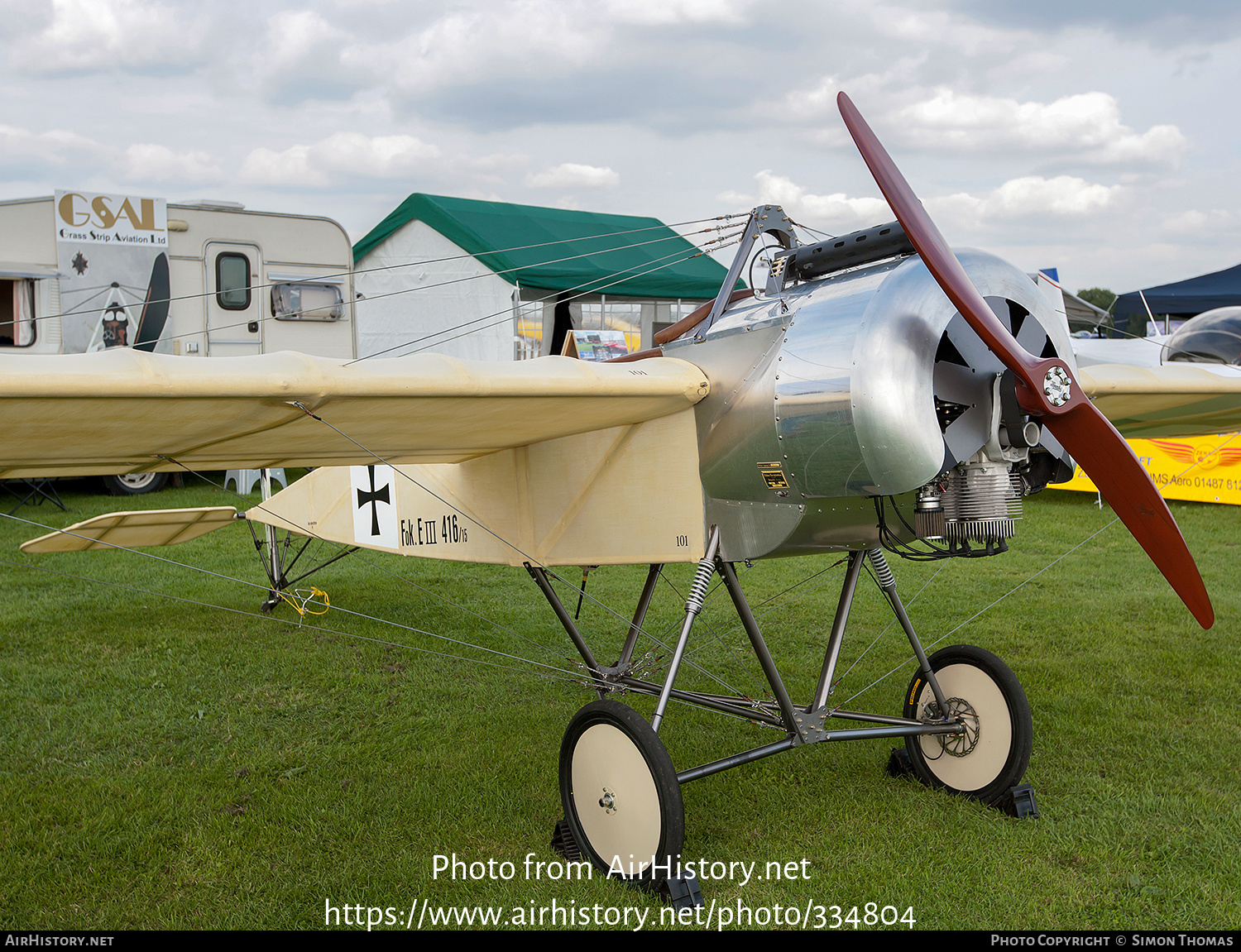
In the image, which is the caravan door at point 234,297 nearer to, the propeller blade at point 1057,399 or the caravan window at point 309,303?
the caravan window at point 309,303

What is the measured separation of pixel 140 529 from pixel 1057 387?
19.0 ft

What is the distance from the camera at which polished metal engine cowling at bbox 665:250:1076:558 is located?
311cm

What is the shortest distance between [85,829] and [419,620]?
3763 mm

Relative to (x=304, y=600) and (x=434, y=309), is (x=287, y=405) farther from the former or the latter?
(x=434, y=309)

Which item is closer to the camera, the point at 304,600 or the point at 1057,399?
the point at 1057,399

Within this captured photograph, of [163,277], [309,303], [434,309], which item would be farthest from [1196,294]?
[163,277]

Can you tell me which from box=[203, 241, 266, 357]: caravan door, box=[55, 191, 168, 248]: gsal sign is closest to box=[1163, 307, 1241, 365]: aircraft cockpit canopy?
box=[203, 241, 266, 357]: caravan door

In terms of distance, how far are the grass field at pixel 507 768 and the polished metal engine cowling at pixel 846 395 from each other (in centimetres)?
132

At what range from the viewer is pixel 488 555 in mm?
5008

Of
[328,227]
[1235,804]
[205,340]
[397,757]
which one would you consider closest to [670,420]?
[397,757]

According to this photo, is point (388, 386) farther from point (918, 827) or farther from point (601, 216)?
point (601, 216)

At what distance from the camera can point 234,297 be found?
1364 cm

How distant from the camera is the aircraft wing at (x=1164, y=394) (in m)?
4.38

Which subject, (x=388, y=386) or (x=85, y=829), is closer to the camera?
(x=388, y=386)
